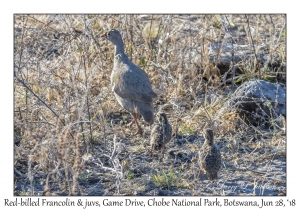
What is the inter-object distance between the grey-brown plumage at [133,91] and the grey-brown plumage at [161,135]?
29.4 inches

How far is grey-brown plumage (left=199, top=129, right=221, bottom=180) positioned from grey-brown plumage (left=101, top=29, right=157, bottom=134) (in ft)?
5.52

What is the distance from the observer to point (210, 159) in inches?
282

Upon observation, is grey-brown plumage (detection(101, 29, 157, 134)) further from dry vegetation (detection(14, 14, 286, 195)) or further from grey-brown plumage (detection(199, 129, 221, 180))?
grey-brown plumage (detection(199, 129, 221, 180))

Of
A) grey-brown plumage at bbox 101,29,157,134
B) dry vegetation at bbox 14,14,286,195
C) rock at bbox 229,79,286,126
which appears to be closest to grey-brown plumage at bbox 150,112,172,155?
dry vegetation at bbox 14,14,286,195

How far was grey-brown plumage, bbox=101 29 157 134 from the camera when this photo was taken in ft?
29.1

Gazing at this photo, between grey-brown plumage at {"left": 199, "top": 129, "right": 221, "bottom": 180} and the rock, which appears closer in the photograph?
grey-brown plumage at {"left": 199, "top": 129, "right": 221, "bottom": 180}

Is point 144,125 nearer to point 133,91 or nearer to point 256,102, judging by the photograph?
point 133,91

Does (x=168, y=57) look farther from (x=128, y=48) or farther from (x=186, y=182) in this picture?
Answer: (x=186, y=182)

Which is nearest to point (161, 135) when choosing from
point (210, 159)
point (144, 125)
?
point (210, 159)

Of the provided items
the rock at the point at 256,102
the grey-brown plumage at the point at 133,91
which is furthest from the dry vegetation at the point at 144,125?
the grey-brown plumage at the point at 133,91

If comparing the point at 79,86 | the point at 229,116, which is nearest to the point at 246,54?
the point at 229,116

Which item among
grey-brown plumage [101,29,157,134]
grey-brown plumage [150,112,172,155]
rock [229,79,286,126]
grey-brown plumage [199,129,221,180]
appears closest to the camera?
grey-brown plumage [199,129,221,180]

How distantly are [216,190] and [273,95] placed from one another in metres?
2.49

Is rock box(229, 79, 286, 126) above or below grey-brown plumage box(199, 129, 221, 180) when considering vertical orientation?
above
